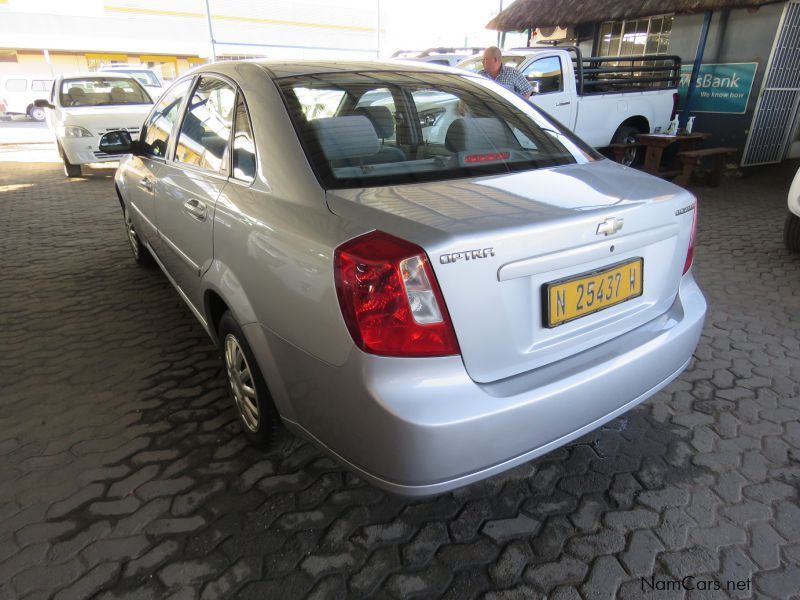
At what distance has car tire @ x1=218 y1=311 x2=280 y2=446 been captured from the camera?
2041mm

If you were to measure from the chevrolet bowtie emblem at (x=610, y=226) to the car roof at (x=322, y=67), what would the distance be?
4.22 ft

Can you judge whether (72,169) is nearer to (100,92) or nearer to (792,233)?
(100,92)

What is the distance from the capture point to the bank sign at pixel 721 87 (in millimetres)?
8484

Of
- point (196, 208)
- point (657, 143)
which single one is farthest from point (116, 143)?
point (657, 143)

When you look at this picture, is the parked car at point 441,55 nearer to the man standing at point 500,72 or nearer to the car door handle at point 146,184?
the man standing at point 500,72

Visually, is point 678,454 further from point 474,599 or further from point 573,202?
point 573,202

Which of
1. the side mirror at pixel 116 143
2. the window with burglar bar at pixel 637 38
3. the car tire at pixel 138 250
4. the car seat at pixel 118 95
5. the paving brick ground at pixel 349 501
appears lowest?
the paving brick ground at pixel 349 501

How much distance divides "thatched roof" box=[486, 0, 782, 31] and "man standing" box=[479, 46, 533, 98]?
4.35 meters

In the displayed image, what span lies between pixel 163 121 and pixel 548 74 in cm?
602

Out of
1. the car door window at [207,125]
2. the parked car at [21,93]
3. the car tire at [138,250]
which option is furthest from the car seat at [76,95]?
the parked car at [21,93]

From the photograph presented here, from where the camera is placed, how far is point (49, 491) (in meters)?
2.11

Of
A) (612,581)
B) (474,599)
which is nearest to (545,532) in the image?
(612,581)

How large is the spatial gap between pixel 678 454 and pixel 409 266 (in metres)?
1.64

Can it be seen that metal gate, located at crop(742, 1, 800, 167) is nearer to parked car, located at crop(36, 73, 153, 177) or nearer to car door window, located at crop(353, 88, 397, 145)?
car door window, located at crop(353, 88, 397, 145)
